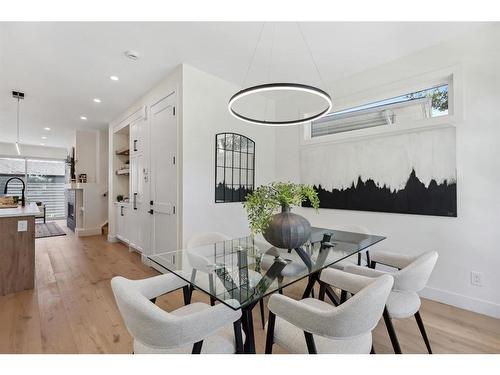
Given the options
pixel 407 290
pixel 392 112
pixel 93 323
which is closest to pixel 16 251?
pixel 93 323

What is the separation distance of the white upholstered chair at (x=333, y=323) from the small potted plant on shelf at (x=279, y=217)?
609 mm

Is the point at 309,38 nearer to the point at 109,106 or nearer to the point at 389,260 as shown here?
the point at 389,260

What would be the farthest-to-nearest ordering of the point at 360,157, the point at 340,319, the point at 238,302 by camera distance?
the point at 360,157 → the point at 238,302 → the point at 340,319

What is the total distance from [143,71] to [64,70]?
38.8 inches

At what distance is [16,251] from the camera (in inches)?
108

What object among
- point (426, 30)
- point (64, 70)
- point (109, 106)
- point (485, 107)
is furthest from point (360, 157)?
point (109, 106)

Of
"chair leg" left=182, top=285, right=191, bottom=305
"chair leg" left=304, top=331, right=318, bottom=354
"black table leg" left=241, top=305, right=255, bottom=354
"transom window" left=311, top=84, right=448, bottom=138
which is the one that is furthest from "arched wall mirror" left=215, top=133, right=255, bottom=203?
"chair leg" left=304, top=331, right=318, bottom=354

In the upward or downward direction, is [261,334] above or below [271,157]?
below

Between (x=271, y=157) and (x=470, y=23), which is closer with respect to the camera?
(x=470, y=23)

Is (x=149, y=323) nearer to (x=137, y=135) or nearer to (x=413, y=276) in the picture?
(x=413, y=276)

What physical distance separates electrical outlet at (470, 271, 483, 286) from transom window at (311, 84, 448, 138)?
160cm

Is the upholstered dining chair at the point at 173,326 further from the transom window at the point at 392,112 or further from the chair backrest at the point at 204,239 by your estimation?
the transom window at the point at 392,112

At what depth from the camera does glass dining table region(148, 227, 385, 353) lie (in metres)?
1.25

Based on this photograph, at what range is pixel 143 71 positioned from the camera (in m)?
3.11
